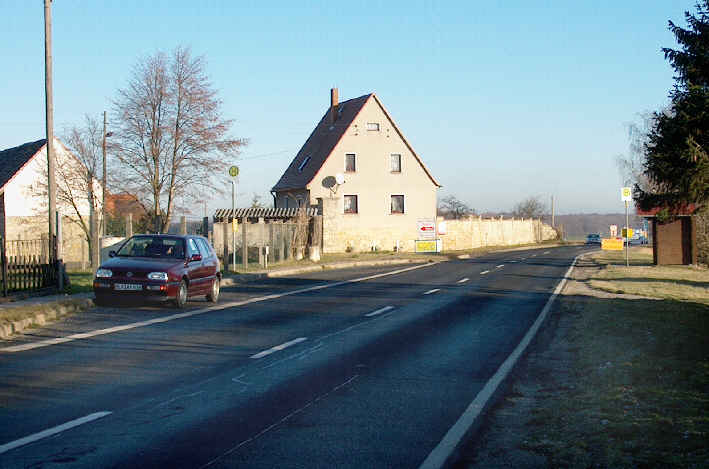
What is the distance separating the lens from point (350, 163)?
5894 cm

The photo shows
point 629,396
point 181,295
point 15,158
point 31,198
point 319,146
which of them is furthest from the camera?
point 319,146

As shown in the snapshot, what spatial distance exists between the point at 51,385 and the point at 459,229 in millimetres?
56914

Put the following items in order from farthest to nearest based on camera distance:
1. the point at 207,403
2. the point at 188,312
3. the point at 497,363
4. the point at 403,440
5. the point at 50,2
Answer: the point at 50,2 → the point at 188,312 → the point at 497,363 → the point at 207,403 → the point at 403,440

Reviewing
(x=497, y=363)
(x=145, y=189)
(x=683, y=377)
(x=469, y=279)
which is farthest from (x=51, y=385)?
(x=145, y=189)

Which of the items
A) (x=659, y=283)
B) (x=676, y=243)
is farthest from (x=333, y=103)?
(x=659, y=283)

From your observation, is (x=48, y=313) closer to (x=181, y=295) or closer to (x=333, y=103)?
(x=181, y=295)

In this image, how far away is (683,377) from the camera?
8922mm

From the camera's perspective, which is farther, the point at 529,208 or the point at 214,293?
the point at 529,208

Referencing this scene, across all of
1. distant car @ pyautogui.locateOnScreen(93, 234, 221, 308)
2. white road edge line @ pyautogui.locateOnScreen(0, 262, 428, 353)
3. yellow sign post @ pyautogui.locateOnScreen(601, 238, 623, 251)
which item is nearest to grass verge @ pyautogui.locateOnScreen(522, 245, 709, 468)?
white road edge line @ pyautogui.locateOnScreen(0, 262, 428, 353)

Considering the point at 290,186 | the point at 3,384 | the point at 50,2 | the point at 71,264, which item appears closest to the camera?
the point at 3,384

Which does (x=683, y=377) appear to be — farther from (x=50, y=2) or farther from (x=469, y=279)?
(x=469, y=279)

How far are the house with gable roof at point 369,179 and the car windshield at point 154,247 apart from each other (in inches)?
1503

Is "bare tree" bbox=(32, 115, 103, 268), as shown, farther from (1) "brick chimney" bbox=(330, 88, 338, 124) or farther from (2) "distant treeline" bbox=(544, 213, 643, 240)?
(2) "distant treeline" bbox=(544, 213, 643, 240)

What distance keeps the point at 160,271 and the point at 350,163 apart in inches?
1709
